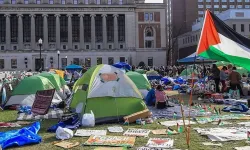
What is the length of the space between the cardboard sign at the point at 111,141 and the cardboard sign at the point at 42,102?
178 inches

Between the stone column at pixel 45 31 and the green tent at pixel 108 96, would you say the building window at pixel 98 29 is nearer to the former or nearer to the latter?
the stone column at pixel 45 31

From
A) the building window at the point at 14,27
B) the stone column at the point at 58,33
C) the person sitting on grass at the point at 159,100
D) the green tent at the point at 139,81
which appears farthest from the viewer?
the building window at the point at 14,27

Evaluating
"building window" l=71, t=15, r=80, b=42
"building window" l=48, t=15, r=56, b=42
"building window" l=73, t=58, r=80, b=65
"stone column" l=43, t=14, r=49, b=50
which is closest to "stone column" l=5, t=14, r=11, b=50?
"stone column" l=43, t=14, r=49, b=50

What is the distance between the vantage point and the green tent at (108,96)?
12.3 meters

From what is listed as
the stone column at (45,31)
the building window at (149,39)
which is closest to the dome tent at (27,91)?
the stone column at (45,31)

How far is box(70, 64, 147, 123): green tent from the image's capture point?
12273 mm

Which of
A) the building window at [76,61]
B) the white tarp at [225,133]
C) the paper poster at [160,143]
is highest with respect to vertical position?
the building window at [76,61]

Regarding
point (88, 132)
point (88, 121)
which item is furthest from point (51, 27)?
point (88, 132)

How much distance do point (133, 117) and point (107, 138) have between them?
258 centimetres

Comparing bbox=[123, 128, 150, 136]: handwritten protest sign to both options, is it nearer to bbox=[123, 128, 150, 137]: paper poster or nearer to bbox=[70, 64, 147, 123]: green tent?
bbox=[123, 128, 150, 137]: paper poster

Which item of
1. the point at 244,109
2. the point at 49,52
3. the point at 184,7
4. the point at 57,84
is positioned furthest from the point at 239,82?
the point at 184,7

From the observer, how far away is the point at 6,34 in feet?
278

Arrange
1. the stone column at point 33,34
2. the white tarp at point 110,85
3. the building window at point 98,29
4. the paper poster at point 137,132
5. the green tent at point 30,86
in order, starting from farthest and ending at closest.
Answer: the building window at point 98,29, the stone column at point 33,34, the green tent at point 30,86, the white tarp at point 110,85, the paper poster at point 137,132

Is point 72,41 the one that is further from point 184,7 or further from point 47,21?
point 184,7
